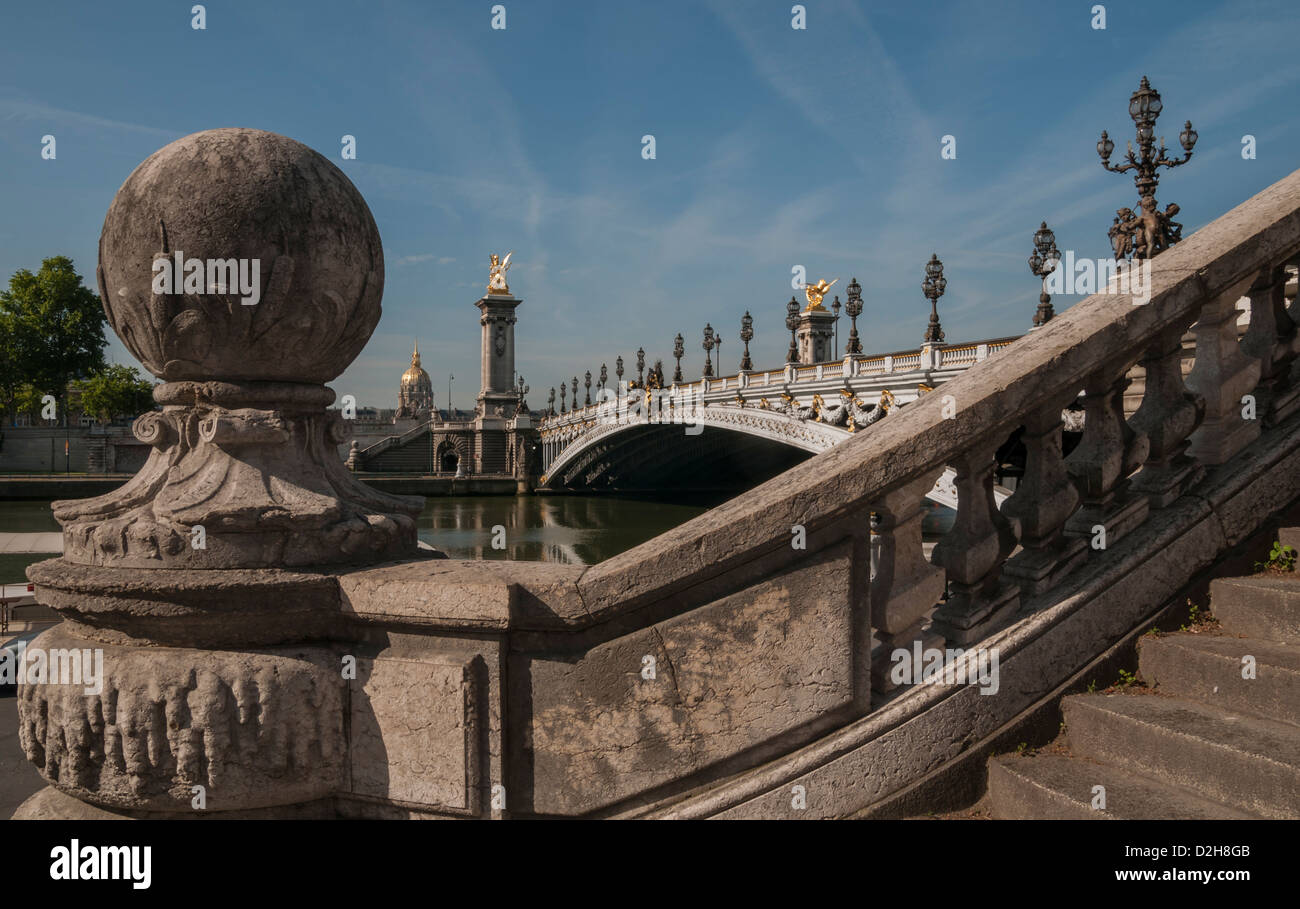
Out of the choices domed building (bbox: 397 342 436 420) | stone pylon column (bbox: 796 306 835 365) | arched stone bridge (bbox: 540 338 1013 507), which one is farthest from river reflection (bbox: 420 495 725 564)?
domed building (bbox: 397 342 436 420)

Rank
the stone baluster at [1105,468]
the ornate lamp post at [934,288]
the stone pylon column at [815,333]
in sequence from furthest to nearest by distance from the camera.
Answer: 1. the stone pylon column at [815,333]
2. the ornate lamp post at [934,288]
3. the stone baluster at [1105,468]

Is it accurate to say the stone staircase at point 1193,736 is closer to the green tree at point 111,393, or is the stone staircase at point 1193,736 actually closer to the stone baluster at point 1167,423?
the stone baluster at point 1167,423

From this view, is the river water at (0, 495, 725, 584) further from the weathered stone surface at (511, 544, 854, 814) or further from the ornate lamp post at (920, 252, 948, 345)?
the weathered stone surface at (511, 544, 854, 814)

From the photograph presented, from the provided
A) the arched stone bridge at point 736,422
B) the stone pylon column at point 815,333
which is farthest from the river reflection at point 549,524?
the stone pylon column at point 815,333

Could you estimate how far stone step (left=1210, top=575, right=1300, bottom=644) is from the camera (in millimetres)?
2316

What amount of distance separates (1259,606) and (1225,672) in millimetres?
302

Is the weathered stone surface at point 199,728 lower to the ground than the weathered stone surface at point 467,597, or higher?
lower

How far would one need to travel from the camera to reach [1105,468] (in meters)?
2.45

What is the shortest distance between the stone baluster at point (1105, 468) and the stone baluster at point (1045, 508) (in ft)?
0.26

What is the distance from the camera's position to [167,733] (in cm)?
220

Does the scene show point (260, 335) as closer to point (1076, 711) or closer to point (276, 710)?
point (276, 710)

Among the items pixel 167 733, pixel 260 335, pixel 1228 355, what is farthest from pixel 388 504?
pixel 1228 355

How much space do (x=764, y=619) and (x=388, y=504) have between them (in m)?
1.21

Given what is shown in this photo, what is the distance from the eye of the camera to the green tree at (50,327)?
43.2 m
